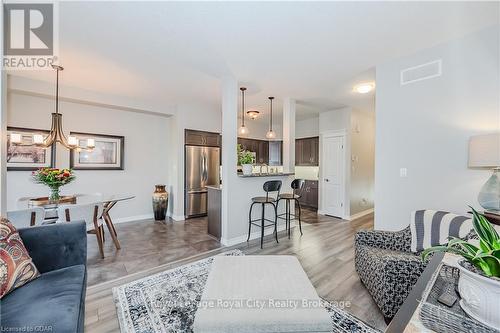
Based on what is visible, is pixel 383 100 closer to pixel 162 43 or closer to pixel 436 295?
pixel 436 295

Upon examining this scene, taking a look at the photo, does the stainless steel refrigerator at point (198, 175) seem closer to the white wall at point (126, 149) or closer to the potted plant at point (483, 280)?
the white wall at point (126, 149)

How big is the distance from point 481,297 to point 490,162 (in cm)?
184

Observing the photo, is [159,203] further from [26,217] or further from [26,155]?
[26,217]

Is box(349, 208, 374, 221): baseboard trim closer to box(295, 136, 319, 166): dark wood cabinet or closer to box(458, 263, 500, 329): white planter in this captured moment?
box(295, 136, 319, 166): dark wood cabinet

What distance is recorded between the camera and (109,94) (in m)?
4.22

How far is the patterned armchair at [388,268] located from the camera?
1.67 metres

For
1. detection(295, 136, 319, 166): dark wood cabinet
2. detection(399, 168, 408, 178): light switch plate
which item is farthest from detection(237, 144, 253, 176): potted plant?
detection(295, 136, 319, 166): dark wood cabinet

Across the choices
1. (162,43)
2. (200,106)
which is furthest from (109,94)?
(162,43)

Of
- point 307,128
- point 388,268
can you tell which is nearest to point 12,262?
point 388,268

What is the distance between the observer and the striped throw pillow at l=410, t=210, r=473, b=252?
5.91ft

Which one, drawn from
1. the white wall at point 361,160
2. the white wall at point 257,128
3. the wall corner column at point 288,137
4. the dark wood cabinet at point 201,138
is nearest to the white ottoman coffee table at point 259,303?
the wall corner column at point 288,137

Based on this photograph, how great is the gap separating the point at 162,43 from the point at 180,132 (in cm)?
266

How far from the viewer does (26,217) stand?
7.51ft

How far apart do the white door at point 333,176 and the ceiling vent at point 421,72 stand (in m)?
2.51
